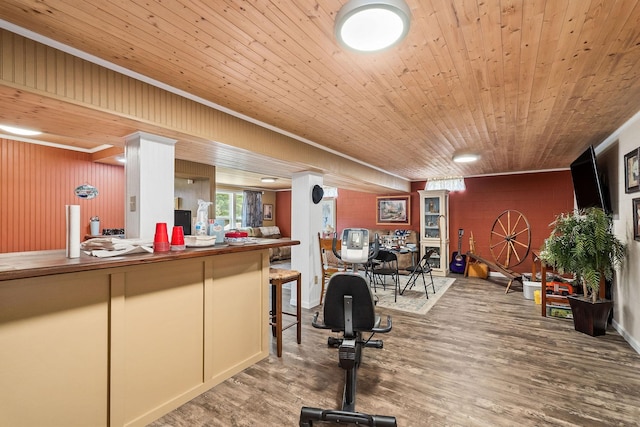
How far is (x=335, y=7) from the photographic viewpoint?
1.47 meters

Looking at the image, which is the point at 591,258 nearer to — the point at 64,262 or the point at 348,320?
the point at 348,320

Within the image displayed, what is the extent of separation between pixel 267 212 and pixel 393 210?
4.43m

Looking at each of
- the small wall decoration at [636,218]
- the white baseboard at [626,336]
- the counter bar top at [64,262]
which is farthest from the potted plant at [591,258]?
the counter bar top at [64,262]

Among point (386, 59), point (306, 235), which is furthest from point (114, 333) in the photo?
point (306, 235)

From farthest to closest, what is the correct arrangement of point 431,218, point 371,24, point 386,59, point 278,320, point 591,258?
point 431,218 → point 591,258 → point 278,320 → point 386,59 → point 371,24

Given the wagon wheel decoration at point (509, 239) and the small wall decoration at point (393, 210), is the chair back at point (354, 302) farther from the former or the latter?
the small wall decoration at point (393, 210)

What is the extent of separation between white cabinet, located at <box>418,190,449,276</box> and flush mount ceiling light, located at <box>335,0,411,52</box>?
244 inches

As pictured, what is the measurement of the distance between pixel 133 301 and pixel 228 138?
1.67 meters

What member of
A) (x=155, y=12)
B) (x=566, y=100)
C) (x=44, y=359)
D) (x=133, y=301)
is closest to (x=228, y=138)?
(x=155, y=12)

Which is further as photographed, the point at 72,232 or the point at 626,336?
the point at 626,336

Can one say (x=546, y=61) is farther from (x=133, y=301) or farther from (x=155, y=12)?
(x=133, y=301)

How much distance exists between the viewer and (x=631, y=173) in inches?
125

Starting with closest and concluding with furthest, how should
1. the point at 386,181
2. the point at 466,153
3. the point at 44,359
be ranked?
1. the point at 44,359
2. the point at 466,153
3. the point at 386,181

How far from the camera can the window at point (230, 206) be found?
947 centimetres
